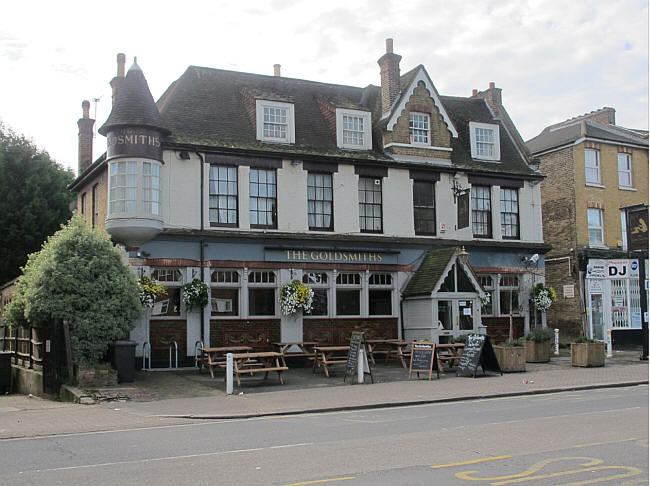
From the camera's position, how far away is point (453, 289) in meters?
25.6

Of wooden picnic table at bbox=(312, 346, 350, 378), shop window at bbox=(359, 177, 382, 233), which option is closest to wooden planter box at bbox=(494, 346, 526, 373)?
wooden picnic table at bbox=(312, 346, 350, 378)

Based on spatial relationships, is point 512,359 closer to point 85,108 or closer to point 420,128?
point 420,128

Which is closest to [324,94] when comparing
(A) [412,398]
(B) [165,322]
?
(B) [165,322]

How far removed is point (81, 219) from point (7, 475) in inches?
476

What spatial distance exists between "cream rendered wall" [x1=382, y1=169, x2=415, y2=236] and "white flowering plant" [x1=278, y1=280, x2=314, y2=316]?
425 cm

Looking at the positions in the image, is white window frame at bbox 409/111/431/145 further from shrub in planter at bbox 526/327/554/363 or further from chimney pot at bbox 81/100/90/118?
chimney pot at bbox 81/100/90/118

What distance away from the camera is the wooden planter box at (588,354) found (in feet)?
A: 77.1

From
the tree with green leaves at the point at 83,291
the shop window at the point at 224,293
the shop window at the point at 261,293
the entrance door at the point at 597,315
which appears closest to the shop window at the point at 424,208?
the shop window at the point at 261,293

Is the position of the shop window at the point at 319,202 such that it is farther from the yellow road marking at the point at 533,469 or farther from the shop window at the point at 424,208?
the yellow road marking at the point at 533,469

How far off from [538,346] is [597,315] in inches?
355

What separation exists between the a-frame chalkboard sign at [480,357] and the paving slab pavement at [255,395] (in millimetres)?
299

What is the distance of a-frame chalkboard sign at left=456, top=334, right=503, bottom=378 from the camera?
20.8 metres

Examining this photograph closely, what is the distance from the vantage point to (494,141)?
29844 millimetres

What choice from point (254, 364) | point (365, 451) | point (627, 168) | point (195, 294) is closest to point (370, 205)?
point (195, 294)
